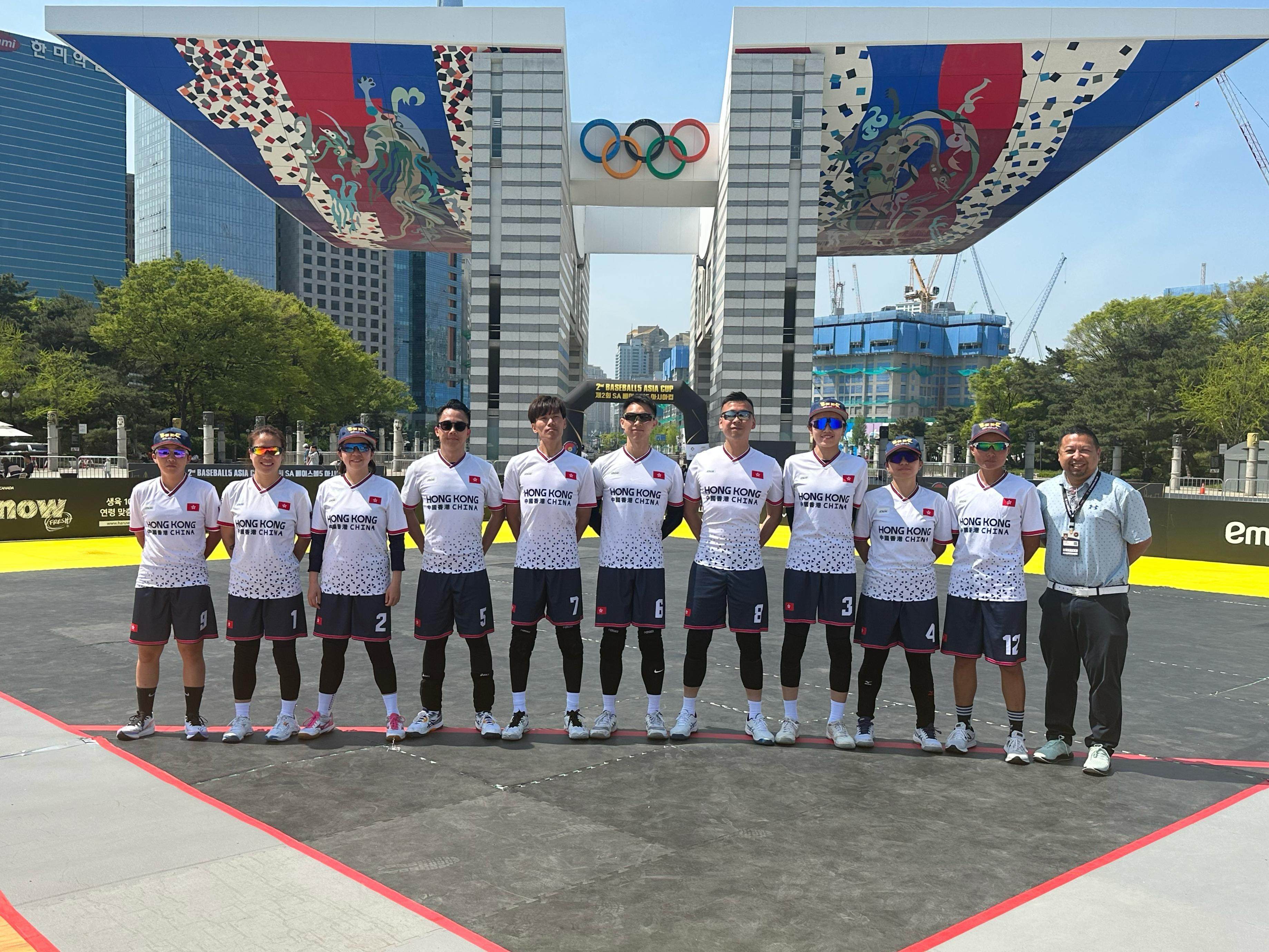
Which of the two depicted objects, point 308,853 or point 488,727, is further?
point 488,727

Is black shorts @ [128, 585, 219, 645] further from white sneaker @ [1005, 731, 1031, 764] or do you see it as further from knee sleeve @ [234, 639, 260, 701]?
white sneaker @ [1005, 731, 1031, 764]

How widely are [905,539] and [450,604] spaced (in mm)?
3026

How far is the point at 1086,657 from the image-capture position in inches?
215

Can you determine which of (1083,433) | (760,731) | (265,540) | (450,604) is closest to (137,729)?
(265,540)

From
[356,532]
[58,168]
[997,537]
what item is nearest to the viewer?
[997,537]

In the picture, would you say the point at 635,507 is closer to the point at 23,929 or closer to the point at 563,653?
the point at 563,653

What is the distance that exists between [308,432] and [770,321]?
61229 mm

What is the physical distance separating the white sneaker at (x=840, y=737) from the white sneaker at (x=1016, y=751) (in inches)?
37.1

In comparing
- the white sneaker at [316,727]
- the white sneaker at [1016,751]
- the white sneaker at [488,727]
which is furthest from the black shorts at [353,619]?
the white sneaker at [1016,751]

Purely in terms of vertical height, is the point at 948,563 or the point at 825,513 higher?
the point at 825,513

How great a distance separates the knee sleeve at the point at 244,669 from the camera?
222 inches

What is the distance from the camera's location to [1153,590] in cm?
1354

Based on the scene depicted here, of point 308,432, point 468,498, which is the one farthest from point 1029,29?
point 308,432

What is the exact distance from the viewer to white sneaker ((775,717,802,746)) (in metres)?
5.70
